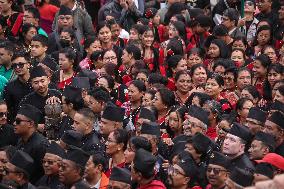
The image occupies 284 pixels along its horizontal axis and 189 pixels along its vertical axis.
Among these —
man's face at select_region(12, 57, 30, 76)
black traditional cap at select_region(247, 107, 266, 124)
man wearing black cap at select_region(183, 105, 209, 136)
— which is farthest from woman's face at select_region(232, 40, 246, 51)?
man wearing black cap at select_region(183, 105, 209, 136)

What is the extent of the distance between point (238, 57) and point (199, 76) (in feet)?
4.54

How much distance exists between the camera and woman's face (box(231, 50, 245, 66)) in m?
15.8

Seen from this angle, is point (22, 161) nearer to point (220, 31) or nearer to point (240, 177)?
point (240, 177)

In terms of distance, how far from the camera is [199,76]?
14594 mm

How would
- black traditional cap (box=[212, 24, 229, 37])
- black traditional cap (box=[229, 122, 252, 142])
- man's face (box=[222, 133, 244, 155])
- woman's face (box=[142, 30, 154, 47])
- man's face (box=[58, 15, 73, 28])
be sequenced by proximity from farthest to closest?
man's face (box=[58, 15, 73, 28]), black traditional cap (box=[212, 24, 229, 37]), woman's face (box=[142, 30, 154, 47]), black traditional cap (box=[229, 122, 252, 142]), man's face (box=[222, 133, 244, 155])

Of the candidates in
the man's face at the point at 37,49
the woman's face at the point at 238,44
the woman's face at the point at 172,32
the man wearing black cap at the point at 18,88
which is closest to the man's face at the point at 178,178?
the man wearing black cap at the point at 18,88

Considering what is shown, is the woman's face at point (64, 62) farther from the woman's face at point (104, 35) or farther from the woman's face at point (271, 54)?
the woman's face at point (271, 54)

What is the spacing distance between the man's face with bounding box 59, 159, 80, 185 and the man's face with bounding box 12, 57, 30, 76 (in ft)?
10.7

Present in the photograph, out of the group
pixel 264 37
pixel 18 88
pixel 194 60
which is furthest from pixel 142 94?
pixel 264 37

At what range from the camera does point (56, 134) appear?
1337cm

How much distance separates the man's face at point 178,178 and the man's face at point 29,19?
6.45 meters

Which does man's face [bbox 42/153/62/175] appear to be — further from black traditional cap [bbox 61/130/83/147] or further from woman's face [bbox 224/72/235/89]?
woman's face [bbox 224/72/235/89]

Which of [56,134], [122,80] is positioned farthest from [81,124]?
[122,80]

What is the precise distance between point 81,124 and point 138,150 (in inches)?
63.1
